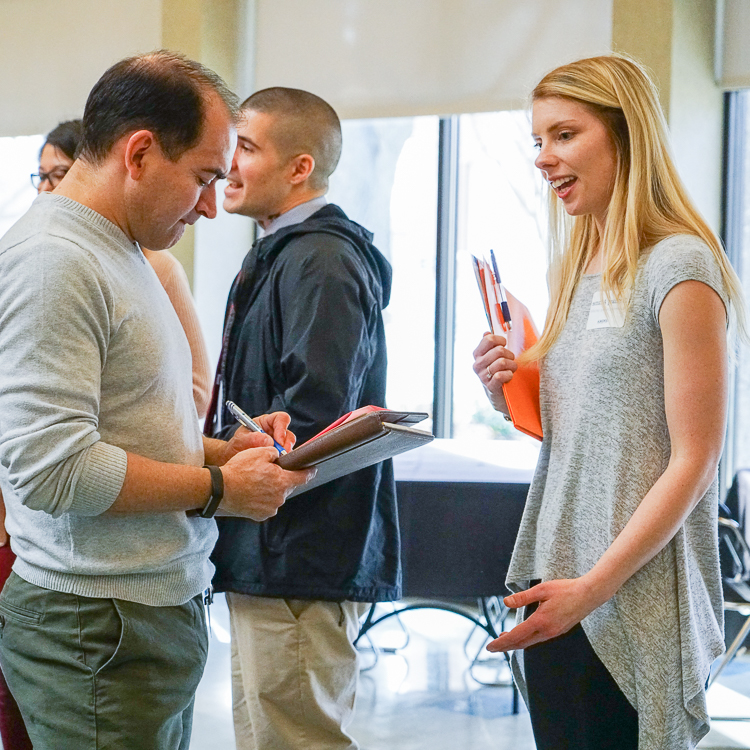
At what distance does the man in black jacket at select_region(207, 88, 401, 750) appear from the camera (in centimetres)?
186

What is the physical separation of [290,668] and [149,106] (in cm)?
122

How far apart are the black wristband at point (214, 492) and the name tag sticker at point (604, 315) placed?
622mm

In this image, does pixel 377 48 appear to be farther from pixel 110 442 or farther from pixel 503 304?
pixel 110 442

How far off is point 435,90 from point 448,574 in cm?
262

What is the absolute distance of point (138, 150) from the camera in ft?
4.00

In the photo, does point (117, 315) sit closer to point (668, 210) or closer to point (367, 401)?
point (668, 210)

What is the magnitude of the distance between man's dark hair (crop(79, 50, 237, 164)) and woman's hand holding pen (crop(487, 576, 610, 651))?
32.3 inches

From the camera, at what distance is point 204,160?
128 cm

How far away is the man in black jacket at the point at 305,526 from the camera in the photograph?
186 cm

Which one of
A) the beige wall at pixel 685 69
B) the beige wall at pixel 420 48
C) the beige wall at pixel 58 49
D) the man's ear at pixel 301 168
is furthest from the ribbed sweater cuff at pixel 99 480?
the beige wall at pixel 58 49

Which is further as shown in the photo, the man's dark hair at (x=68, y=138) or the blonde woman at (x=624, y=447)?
the man's dark hair at (x=68, y=138)

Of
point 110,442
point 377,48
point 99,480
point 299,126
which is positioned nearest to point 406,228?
point 377,48

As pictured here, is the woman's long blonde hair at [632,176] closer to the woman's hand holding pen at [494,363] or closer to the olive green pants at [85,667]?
the woman's hand holding pen at [494,363]

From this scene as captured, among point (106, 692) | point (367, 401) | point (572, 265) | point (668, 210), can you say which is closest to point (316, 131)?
point (367, 401)
